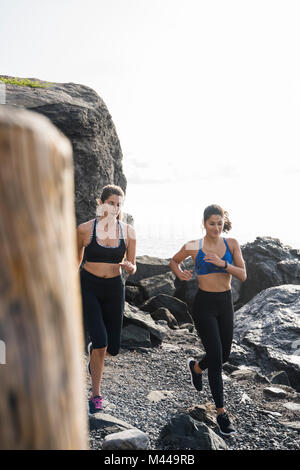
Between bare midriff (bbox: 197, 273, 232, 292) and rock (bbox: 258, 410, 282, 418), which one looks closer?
bare midriff (bbox: 197, 273, 232, 292)

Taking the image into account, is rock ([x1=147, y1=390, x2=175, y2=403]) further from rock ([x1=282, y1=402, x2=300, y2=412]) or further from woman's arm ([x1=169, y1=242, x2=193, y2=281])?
woman's arm ([x1=169, y1=242, x2=193, y2=281])

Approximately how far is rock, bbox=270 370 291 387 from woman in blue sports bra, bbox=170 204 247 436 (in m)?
3.42

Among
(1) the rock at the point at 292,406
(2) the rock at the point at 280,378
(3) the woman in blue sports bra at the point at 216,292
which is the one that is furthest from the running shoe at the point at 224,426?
(2) the rock at the point at 280,378

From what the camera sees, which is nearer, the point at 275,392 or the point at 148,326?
the point at 275,392

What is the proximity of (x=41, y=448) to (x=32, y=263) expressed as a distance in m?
0.58

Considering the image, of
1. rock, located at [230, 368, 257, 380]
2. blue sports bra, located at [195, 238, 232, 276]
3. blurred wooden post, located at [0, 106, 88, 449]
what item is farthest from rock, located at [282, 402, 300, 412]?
blurred wooden post, located at [0, 106, 88, 449]

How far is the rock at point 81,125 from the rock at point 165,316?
14.7ft

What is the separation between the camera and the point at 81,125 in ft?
34.2

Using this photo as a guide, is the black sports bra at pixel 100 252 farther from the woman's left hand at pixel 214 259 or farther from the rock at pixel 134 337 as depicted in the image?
the rock at pixel 134 337

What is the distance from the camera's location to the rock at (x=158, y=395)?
7.24 meters

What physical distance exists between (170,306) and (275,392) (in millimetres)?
6970

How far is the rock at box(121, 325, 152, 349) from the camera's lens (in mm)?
10352

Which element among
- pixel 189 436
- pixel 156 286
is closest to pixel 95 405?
pixel 189 436

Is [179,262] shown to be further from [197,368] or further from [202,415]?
[202,415]
